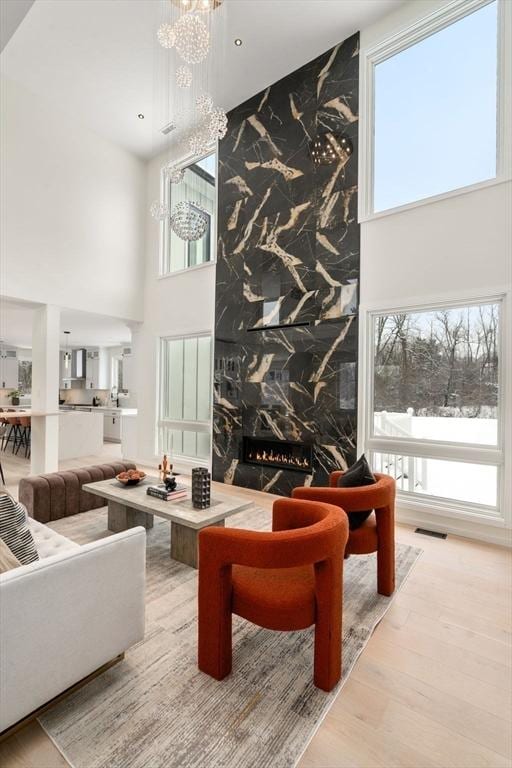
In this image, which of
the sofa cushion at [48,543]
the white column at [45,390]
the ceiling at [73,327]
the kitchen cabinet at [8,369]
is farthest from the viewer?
the kitchen cabinet at [8,369]

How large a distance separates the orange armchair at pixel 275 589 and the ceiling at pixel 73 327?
206 inches

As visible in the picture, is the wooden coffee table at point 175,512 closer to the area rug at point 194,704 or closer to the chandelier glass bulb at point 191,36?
the area rug at point 194,704

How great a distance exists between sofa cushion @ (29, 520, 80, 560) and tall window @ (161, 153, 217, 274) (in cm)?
452

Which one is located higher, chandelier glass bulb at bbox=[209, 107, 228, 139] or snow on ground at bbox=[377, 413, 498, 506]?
chandelier glass bulb at bbox=[209, 107, 228, 139]

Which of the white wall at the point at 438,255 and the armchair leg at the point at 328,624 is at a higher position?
the white wall at the point at 438,255

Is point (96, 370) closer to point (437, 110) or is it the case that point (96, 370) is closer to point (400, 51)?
point (400, 51)

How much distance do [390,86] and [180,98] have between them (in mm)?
2772

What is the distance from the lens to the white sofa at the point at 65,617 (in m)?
1.32

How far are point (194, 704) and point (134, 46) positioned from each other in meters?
6.42

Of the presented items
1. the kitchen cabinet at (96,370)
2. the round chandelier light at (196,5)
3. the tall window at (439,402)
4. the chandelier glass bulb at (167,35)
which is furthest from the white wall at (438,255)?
the kitchen cabinet at (96,370)

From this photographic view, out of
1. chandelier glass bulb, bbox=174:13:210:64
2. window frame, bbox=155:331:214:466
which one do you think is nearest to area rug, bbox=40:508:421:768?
window frame, bbox=155:331:214:466

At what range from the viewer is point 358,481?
2533 millimetres

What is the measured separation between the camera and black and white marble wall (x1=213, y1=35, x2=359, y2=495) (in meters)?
4.31

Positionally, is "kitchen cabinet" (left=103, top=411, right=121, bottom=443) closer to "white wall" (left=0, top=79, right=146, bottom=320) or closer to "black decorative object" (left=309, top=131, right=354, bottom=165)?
"white wall" (left=0, top=79, right=146, bottom=320)
